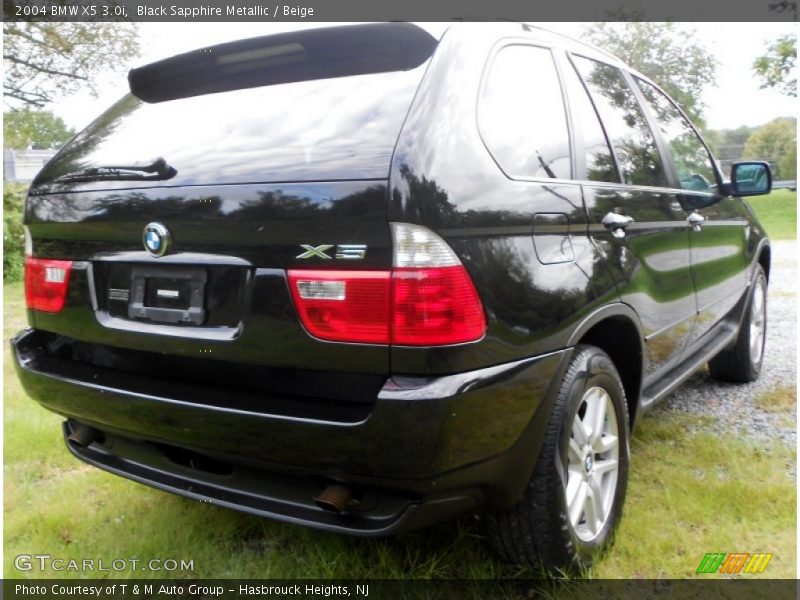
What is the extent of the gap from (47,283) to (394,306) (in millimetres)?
1382

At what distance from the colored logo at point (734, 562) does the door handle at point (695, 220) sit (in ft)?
4.88

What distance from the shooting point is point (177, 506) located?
8.91ft

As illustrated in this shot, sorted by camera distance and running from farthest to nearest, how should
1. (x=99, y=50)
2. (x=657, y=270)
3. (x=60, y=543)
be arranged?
1. (x=99, y=50)
2. (x=657, y=270)
3. (x=60, y=543)

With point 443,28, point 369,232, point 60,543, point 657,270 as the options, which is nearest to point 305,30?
point 443,28

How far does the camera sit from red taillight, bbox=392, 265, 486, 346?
1555mm

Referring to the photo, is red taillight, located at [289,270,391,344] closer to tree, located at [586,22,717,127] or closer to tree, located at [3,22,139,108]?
tree, located at [3,22,139,108]

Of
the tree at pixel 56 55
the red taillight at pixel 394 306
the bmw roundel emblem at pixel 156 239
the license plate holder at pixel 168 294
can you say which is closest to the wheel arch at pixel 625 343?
the red taillight at pixel 394 306

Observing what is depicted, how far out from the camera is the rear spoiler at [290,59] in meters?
1.84

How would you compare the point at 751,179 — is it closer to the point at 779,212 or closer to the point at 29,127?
the point at 29,127

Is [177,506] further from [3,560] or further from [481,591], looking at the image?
[481,591]

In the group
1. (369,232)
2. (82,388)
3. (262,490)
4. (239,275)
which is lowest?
(262,490)

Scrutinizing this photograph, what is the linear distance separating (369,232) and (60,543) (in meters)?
1.92

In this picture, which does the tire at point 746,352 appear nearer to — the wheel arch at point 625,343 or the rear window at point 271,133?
the wheel arch at point 625,343

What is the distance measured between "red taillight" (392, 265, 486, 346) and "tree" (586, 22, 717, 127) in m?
25.3
